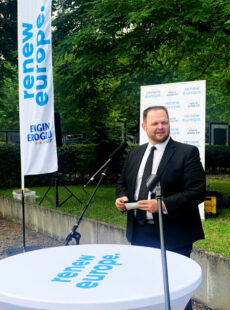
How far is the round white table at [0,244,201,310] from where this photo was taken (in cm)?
203

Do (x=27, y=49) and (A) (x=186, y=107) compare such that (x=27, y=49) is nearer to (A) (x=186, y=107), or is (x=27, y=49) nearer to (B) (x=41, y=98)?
(B) (x=41, y=98)

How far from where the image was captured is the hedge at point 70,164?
15.5 m

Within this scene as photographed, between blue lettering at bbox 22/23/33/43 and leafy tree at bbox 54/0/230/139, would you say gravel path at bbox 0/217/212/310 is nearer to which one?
blue lettering at bbox 22/23/33/43

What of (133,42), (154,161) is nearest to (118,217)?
(133,42)

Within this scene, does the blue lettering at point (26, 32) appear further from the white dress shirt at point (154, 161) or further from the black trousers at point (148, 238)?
the black trousers at point (148, 238)

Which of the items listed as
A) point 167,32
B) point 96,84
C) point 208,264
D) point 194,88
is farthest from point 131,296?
point 96,84

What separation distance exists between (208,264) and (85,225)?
3.28 m

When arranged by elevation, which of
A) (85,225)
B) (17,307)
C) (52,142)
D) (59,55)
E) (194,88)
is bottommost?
(85,225)

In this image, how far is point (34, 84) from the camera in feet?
23.3

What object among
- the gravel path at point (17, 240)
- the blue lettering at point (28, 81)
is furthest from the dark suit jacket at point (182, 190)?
the gravel path at point (17, 240)

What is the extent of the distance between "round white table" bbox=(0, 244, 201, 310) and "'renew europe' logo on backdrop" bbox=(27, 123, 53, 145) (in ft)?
14.3

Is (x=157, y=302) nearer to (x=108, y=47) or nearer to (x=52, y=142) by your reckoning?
(x=52, y=142)

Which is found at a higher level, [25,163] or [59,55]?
[59,55]

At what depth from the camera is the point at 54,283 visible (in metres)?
2.28
